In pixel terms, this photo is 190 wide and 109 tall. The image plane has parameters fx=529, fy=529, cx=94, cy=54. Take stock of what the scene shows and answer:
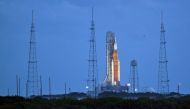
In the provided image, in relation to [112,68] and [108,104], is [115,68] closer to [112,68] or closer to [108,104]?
[112,68]

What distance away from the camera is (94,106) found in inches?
1927

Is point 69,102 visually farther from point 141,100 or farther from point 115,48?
point 115,48

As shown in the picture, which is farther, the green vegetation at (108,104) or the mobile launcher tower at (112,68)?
the mobile launcher tower at (112,68)

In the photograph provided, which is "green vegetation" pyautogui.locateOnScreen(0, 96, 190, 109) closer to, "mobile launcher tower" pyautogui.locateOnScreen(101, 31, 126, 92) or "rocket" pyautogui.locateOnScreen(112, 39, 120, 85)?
"mobile launcher tower" pyautogui.locateOnScreen(101, 31, 126, 92)

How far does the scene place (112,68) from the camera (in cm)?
10856

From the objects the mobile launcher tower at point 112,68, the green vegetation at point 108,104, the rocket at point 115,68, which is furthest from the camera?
the rocket at point 115,68

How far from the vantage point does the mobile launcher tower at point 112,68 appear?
106 m

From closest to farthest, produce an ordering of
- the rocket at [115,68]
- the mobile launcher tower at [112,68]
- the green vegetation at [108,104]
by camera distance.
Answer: the green vegetation at [108,104] < the mobile launcher tower at [112,68] < the rocket at [115,68]

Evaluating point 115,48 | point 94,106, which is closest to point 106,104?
point 94,106

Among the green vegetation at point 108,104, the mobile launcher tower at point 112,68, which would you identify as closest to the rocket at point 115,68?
the mobile launcher tower at point 112,68

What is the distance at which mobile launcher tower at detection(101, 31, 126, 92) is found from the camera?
348 ft

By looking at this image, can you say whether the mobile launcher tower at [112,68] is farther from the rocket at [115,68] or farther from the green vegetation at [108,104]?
the green vegetation at [108,104]

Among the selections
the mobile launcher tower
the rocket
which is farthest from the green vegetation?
the rocket

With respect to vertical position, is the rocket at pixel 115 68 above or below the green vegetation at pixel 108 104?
above
